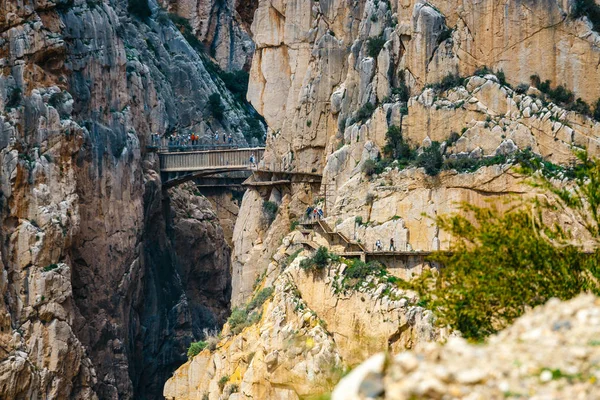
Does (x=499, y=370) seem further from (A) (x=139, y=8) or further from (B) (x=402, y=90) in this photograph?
(A) (x=139, y=8)

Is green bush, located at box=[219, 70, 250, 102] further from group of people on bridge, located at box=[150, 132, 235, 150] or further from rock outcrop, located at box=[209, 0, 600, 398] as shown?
rock outcrop, located at box=[209, 0, 600, 398]

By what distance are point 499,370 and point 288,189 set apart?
53680mm

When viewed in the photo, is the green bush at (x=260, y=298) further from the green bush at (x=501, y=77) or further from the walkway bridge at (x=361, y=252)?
the green bush at (x=501, y=77)

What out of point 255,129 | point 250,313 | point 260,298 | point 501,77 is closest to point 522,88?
point 501,77

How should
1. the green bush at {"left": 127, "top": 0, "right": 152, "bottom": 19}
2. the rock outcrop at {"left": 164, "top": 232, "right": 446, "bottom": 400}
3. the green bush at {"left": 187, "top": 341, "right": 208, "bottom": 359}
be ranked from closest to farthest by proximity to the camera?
1. the rock outcrop at {"left": 164, "top": 232, "right": 446, "bottom": 400}
2. the green bush at {"left": 187, "top": 341, "right": 208, "bottom": 359}
3. the green bush at {"left": 127, "top": 0, "right": 152, "bottom": 19}

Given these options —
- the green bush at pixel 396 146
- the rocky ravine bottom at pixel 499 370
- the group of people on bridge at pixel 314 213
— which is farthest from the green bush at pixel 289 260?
the rocky ravine bottom at pixel 499 370

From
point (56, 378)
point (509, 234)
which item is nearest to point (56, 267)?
point (56, 378)

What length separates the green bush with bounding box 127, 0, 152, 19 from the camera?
106625 mm

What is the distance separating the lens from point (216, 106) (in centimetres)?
11006

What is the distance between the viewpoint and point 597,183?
38.1 metres

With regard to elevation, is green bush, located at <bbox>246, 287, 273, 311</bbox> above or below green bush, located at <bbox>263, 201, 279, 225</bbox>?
below

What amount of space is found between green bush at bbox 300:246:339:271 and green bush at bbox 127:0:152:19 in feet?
160

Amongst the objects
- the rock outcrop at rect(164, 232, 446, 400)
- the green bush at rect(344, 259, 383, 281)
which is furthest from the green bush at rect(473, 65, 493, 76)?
the rock outcrop at rect(164, 232, 446, 400)

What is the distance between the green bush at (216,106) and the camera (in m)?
110
